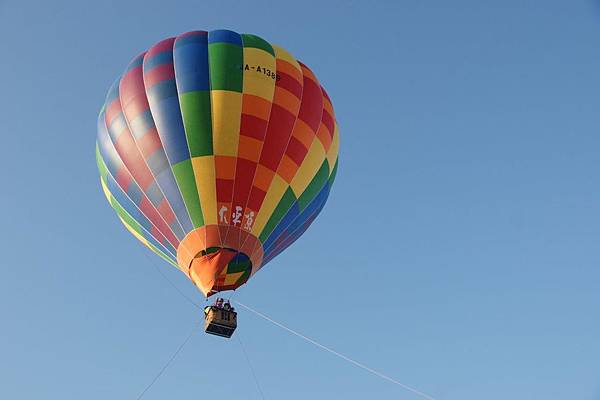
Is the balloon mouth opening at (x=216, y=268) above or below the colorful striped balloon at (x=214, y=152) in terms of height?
below

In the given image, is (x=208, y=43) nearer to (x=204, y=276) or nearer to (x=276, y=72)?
(x=276, y=72)

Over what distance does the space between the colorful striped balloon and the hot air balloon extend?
0.07 feet

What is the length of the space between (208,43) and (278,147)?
112 inches

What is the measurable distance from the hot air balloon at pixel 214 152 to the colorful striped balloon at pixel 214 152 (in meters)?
0.02

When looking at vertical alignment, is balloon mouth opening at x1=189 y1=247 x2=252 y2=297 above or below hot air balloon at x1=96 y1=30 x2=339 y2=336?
below

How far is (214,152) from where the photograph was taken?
15344 millimetres

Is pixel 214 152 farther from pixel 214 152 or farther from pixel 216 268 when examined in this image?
pixel 216 268

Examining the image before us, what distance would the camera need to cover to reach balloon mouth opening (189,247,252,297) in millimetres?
14969

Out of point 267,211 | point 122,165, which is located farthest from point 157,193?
point 267,211

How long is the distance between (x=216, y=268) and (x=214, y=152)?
2294mm

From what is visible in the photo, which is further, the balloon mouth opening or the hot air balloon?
the hot air balloon

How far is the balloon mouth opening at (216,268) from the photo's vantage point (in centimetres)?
1497

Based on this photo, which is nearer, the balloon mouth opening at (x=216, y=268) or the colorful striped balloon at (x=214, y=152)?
the balloon mouth opening at (x=216, y=268)

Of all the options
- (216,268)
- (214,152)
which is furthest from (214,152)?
(216,268)
